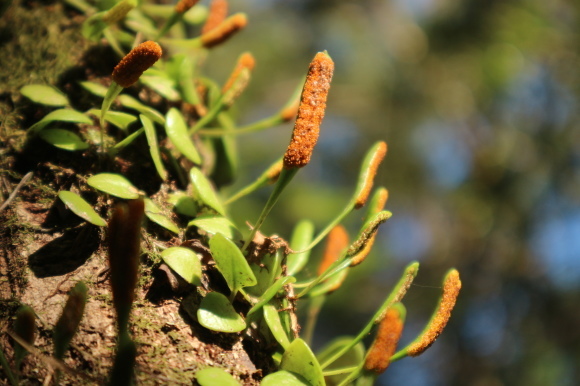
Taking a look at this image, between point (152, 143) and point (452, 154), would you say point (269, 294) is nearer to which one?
point (152, 143)

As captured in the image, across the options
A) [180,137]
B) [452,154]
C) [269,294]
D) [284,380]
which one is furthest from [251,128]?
[452,154]

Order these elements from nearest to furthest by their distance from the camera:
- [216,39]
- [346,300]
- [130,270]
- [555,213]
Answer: [130,270], [216,39], [555,213], [346,300]

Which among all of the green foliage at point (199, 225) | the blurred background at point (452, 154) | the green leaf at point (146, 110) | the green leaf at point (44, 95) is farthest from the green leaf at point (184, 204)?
the blurred background at point (452, 154)

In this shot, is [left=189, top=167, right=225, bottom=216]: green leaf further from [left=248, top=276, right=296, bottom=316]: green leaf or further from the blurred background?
the blurred background

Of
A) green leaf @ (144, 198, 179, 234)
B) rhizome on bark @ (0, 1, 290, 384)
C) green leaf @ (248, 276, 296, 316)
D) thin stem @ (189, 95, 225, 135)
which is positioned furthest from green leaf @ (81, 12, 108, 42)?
green leaf @ (248, 276, 296, 316)

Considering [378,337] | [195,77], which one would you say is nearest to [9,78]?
[195,77]

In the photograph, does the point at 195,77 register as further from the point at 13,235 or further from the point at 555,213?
the point at 555,213

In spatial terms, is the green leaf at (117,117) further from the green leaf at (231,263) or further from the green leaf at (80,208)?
the green leaf at (231,263)

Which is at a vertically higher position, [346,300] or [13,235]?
[13,235]
